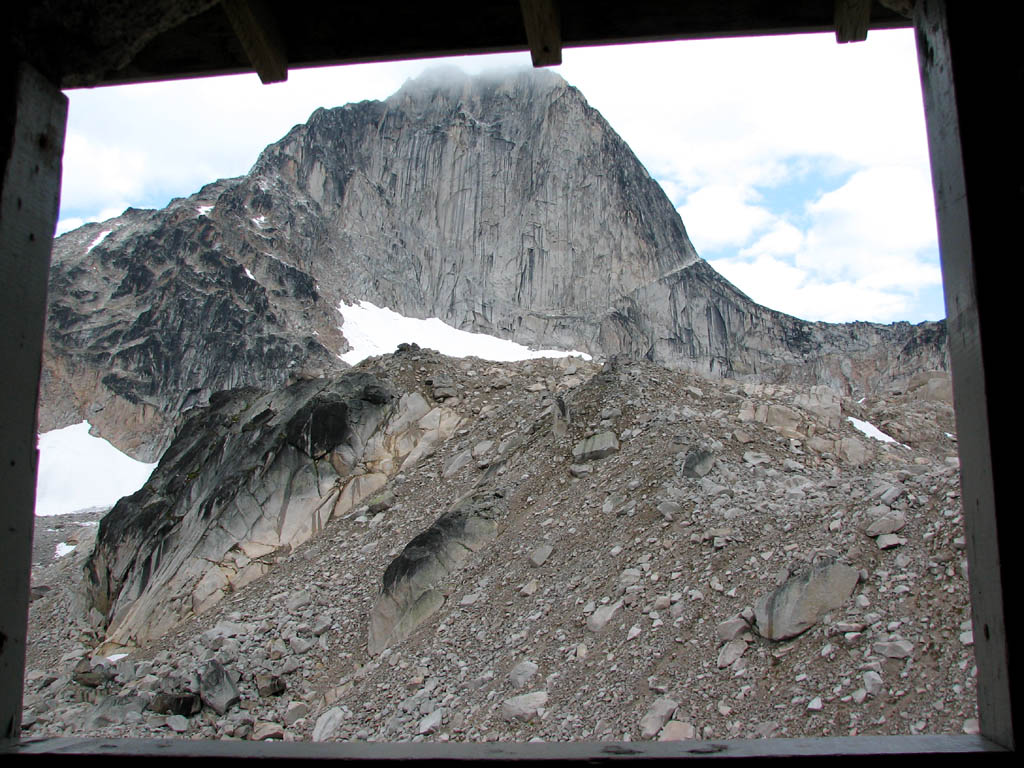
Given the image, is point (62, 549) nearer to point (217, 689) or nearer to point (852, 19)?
point (217, 689)

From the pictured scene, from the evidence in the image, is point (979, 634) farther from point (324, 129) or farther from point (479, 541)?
point (324, 129)

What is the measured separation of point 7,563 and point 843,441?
15.4 m

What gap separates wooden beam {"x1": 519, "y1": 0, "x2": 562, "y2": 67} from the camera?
2.94 meters

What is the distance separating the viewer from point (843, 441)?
15.4 metres

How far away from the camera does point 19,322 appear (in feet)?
7.70

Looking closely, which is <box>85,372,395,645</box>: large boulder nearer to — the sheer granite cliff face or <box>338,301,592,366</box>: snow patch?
the sheer granite cliff face

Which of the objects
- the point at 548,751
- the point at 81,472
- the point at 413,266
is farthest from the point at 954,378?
the point at 413,266

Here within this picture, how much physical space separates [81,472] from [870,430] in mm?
74332

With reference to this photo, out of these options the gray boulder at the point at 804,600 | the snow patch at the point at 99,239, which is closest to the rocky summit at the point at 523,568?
the gray boulder at the point at 804,600

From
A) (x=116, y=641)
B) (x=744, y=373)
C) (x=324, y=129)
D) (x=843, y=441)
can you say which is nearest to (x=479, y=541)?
(x=843, y=441)

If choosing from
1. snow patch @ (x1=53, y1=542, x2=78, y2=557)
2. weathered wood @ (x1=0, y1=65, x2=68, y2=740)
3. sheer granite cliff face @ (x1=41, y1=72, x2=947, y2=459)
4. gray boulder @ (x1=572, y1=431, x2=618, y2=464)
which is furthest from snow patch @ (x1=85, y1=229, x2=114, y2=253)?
weathered wood @ (x1=0, y1=65, x2=68, y2=740)

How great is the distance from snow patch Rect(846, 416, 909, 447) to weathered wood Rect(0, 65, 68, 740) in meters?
17.7

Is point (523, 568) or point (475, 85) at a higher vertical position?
point (475, 85)

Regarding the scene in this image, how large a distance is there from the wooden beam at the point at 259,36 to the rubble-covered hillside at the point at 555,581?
667cm
